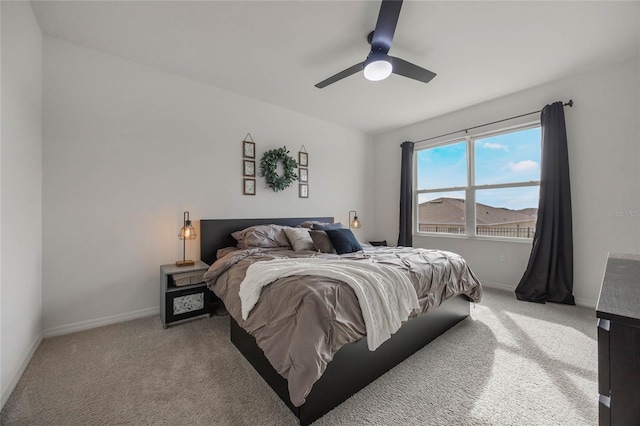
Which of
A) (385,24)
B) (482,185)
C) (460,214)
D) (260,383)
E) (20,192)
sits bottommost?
(260,383)

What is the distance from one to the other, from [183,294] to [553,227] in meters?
4.39

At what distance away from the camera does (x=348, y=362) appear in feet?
5.12

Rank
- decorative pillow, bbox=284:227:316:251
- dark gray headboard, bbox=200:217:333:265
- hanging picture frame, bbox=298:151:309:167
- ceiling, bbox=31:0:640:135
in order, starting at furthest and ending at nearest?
hanging picture frame, bbox=298:151:309:167
dark gray headboard, bbox=200:217:333:265
decorative pillow, bbox=284:227:316:251
ceiling, bbox=31:0:640:135

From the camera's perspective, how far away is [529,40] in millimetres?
2465

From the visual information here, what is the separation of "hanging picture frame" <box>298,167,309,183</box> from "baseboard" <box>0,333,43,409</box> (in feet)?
10.9

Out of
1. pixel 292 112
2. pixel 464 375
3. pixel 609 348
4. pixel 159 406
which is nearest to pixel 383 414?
pixel 464 375

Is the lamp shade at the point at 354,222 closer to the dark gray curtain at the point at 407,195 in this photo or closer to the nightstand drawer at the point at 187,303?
the dark gray curtain at the point at 407,195

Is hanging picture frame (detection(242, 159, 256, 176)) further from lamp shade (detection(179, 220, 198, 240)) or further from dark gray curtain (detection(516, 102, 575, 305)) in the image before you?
dark gray curtain (detection(516, 102, 575, 305))

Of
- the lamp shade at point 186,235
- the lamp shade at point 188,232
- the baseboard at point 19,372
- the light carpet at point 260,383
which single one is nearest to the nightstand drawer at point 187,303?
the light carpet at point 260,383

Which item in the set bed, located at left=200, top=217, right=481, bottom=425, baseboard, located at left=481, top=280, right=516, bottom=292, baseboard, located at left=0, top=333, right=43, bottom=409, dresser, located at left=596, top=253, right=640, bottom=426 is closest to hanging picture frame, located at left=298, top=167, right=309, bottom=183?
bed, located at left=200, top=217, right=481, bottom=425

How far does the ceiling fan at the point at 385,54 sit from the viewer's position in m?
1.90

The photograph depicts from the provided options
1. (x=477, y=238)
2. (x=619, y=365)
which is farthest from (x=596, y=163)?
(x=619, y=365)

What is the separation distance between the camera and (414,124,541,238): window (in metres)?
3.64

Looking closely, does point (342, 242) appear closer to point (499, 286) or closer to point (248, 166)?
point (248, 166)
